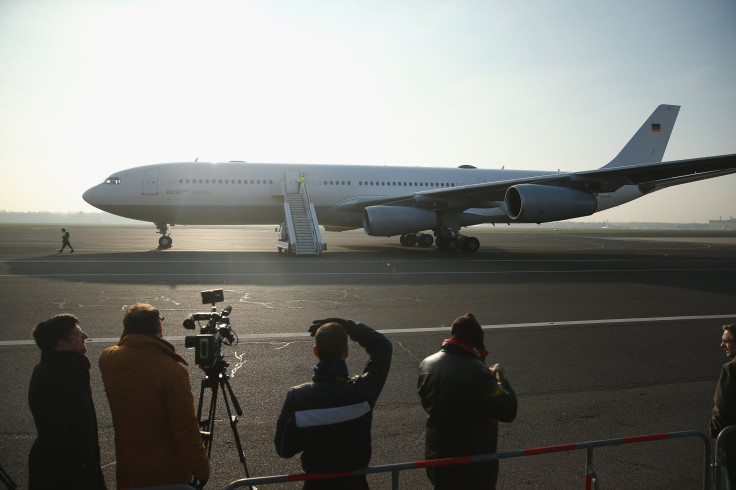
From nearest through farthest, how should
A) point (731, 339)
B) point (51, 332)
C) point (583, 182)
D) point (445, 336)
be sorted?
point (51, 332)
point (731, 339)
point (445, 336)
point (583, 182)

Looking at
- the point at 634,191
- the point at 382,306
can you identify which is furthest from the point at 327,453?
the point at 634,191

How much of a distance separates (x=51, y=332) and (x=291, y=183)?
2090cm

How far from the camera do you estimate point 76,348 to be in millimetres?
3174

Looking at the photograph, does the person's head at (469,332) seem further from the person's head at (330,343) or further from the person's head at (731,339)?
the person's head at (731,339)

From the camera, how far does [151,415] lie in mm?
2953

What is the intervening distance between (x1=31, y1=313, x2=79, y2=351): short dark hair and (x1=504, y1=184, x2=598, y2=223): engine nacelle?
60.0ft

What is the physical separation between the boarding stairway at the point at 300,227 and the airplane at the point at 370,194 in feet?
1.89

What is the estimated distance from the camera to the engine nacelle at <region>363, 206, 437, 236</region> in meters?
21.3

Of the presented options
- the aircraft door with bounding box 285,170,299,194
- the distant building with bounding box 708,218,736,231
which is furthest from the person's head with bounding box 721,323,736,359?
the distant building with bounding box 708,218,736,231

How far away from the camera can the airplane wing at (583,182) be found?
18891 millimetres

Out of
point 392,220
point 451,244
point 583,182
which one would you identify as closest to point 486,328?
point 392,220

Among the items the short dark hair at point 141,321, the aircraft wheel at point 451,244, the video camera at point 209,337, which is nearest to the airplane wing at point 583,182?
the aircraft wheel at point 451,244

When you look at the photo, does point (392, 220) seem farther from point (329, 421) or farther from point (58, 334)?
point (329, 421)

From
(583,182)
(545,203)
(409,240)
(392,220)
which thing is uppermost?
(583,182)
